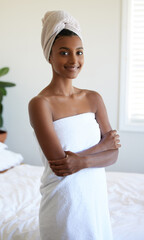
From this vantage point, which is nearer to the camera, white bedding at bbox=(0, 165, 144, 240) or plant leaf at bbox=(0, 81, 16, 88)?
white bedding at bbox=(0, 165, 144, 240)

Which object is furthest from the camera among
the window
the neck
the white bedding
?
the window

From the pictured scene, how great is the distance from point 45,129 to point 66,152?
10 cm

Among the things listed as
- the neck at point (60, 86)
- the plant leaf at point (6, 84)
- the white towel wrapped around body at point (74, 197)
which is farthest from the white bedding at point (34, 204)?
the plant leaf at point (6, 84)

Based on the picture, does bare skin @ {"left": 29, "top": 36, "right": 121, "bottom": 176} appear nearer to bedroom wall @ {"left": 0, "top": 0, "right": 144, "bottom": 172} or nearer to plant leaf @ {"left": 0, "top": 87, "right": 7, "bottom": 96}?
bedroom wall @ {"left": 0, "top": 0, "right": 144, "bottom": 172}

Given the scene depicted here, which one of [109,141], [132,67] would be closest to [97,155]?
[109,141]

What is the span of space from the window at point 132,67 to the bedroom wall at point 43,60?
0.06 m

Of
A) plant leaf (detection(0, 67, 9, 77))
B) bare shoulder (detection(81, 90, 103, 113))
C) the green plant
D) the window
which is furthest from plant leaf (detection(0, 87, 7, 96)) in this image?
bare shoulder (detection(81, 90, 103, 113))

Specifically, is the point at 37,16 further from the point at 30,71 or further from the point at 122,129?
the point at 122,129

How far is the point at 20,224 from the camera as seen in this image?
1646 millimetres

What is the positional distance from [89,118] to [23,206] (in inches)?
41.4

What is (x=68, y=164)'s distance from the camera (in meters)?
0.99

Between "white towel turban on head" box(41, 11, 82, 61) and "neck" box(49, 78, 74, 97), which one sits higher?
"white towel turban on head" box(41, 11, 82, 61)

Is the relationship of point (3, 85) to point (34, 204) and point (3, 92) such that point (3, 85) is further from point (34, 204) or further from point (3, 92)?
point (34, 204)

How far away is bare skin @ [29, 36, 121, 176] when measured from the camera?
995mm
